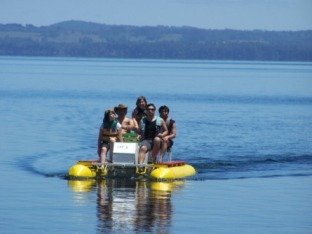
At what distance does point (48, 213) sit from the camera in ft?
64.1

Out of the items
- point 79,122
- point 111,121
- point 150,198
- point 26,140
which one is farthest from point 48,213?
point 79,122

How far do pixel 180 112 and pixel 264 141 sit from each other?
67.3 ft

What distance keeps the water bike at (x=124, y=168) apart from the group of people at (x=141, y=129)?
0.18 metres

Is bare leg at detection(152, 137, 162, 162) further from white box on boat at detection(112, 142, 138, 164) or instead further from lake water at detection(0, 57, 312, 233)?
lake water at detection(0, 57, 312, 233)

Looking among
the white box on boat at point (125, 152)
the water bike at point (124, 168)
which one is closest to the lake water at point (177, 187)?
the water bike at point (124, 168)

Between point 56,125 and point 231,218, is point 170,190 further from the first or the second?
point 56,125

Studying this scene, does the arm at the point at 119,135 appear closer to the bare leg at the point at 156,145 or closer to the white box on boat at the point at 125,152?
the white box on boat at the point at 125,152

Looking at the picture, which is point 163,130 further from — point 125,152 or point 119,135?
point 125,152

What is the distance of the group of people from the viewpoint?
24188 millimetres

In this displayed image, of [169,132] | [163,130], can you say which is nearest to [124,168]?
[163,130]

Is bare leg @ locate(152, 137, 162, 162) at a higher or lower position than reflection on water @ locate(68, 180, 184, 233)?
higher

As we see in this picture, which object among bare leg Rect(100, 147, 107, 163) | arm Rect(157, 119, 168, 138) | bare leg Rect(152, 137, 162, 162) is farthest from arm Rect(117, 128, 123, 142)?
arm Rect(157, 119, 168, 138)

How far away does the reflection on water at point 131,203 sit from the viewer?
18.3m

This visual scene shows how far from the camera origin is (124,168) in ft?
78.8
